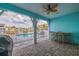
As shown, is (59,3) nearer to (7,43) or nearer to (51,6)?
(51,6)

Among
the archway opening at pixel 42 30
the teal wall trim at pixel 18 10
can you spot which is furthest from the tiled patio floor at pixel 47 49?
the teal wall trim at pixel 18 10

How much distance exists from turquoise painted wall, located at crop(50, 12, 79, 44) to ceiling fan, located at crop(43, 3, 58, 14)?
157 millimetres

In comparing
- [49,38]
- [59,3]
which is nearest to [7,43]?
[49,38]

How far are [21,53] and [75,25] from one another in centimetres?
103

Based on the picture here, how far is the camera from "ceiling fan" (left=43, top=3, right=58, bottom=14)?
2.39m

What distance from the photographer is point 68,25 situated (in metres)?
2.44

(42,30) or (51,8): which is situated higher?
(51,8)

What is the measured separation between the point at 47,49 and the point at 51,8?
0.71 m

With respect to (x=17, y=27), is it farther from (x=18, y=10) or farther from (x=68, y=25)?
(x=68, y=25)

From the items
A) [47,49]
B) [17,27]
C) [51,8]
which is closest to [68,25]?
[51,8]

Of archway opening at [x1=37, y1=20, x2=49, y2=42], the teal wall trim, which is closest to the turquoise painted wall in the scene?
archway opening at [x1=37, y1=20, x2=49, y2=42]

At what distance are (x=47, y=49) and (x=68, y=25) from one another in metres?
0.55

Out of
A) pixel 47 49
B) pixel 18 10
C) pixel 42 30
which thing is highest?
pixel 18 10

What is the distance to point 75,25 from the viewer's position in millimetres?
2393
